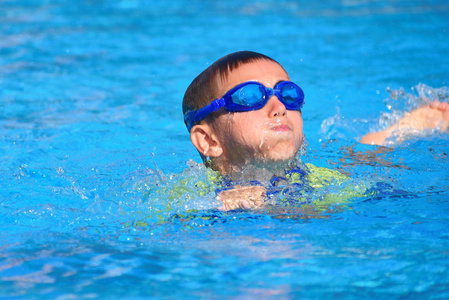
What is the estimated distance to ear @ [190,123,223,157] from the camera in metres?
3.93

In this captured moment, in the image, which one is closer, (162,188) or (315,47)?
(162,188)

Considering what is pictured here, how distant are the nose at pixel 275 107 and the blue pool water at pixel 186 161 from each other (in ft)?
1.97

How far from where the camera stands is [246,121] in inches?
147

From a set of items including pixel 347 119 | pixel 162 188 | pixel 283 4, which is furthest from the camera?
pixel 283 4

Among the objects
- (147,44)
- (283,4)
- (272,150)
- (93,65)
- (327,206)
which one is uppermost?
(283,4)

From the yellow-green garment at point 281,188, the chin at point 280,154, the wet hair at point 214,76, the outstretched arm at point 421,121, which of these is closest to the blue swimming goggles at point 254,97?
the wet hair at point 214,76

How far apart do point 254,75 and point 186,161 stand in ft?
5.12

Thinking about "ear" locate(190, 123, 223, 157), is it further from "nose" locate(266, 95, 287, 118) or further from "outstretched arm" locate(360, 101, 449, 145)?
"outstretched arm" locate(360, 101, 449, 145)

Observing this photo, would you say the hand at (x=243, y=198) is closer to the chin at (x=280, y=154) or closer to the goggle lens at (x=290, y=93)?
the chin at (x=280, y=154)

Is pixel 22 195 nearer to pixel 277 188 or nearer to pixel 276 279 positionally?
pixel 277 188

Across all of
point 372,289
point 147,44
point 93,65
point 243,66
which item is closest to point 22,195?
point 243,66

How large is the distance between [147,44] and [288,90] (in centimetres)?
609

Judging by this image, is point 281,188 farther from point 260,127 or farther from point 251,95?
point 251,95

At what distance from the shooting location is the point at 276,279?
271cm
